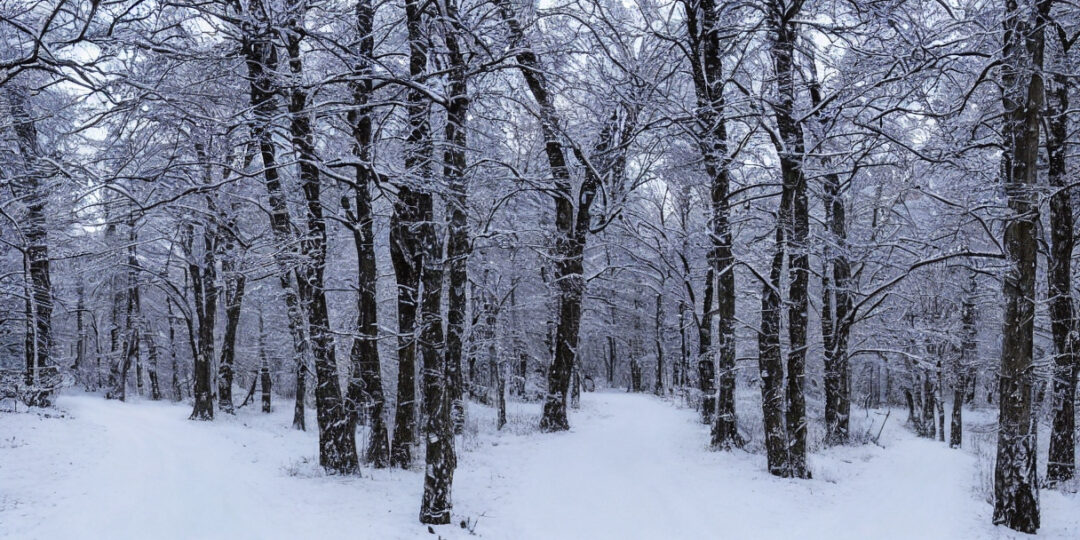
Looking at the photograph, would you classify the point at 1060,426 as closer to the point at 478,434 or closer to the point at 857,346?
the point at 857,346

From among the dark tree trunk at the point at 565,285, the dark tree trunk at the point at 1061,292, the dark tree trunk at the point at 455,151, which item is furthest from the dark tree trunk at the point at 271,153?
the dark tree trunk at the point at 1061,292

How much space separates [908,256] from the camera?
1593 cm

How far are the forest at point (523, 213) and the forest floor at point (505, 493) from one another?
0.08m

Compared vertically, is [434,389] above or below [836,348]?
below

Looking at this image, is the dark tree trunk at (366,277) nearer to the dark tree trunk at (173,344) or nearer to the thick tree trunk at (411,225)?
the thick tree trunk at (411,225)

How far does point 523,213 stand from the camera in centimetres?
1755

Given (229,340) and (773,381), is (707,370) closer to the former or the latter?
(773,381)

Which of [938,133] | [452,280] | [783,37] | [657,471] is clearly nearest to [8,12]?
[452,280]

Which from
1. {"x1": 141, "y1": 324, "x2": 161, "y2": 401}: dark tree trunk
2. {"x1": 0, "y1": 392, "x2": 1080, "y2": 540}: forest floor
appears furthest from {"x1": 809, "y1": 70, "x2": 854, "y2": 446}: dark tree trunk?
{"x1": 141, "y1": 324, "x2": 161, "y2": 401}: dark tree trunk

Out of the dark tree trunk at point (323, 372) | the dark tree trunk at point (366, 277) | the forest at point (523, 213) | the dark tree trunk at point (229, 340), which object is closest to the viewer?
the forest at point (523, 213)

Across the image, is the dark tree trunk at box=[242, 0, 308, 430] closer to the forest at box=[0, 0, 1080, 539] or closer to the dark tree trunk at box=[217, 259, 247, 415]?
the forest at box=[0, 0, 1080, 539]

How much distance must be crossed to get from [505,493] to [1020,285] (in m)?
8.35

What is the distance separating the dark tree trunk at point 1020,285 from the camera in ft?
26.2

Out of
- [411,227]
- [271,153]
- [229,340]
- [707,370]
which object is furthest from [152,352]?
[411,227]
